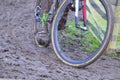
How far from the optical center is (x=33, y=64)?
4793 millimetres

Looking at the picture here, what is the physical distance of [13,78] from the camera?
164 inches

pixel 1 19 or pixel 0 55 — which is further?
pixel 1 19

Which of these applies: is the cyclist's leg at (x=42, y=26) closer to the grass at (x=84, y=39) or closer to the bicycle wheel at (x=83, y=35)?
the bicycle wheel at (x=83, y=35)

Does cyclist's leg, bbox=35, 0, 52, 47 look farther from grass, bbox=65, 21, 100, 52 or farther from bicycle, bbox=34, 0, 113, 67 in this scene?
grass, bbox=65, 21, 100, 52

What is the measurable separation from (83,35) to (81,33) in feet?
0.16

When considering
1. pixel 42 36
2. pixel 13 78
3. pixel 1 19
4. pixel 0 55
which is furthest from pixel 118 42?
pixel 1 19

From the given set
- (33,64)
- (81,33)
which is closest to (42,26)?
(81,33)

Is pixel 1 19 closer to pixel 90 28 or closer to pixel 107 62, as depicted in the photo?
pixel 90 28

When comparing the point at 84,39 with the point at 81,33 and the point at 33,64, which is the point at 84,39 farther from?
the point at 33,64

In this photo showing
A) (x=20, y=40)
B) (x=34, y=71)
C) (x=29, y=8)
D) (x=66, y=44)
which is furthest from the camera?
(x=29, y=8)

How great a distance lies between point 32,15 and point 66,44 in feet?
8.19

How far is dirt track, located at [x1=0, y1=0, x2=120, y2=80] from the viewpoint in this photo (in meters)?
4.38

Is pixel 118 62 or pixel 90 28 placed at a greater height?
pixel 90 28

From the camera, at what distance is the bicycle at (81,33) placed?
4594 mm
